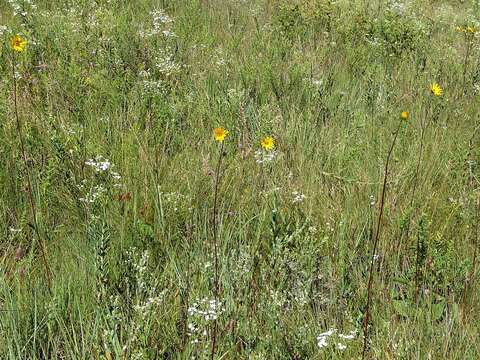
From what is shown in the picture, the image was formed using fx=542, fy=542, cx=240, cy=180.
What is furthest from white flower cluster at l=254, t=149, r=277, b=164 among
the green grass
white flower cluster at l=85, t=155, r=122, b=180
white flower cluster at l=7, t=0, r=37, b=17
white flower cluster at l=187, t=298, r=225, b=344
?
white flower cluster at l=7, t=0, r=37, b=17

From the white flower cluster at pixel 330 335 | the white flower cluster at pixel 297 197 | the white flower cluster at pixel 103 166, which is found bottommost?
the white flower cluster at pixel 330 335

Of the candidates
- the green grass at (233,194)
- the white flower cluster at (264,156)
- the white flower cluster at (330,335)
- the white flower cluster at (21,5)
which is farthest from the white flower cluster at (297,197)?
the white flower cluster at (21,5)

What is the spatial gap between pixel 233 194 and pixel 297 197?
1.01 feet

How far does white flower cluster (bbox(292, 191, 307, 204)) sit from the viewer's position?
246 centimetres

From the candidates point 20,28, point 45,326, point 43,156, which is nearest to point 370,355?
point 45,326

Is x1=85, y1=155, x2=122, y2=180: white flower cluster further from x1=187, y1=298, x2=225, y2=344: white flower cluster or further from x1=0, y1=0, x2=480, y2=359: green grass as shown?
x1=187, y1=298, x2=225, y2=344: white flower cluster

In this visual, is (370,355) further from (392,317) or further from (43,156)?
(43,156)

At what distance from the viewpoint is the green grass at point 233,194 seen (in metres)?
1.79

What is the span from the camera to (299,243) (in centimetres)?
219

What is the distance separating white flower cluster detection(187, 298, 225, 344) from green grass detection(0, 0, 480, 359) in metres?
0.02

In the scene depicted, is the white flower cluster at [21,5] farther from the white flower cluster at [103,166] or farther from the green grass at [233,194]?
the white flower cluster at [103,166]

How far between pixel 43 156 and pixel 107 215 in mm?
549

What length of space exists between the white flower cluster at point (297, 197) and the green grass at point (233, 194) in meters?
0.05

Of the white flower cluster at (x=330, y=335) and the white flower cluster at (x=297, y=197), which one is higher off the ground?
the white flower cluster at (x=297, y=197)
